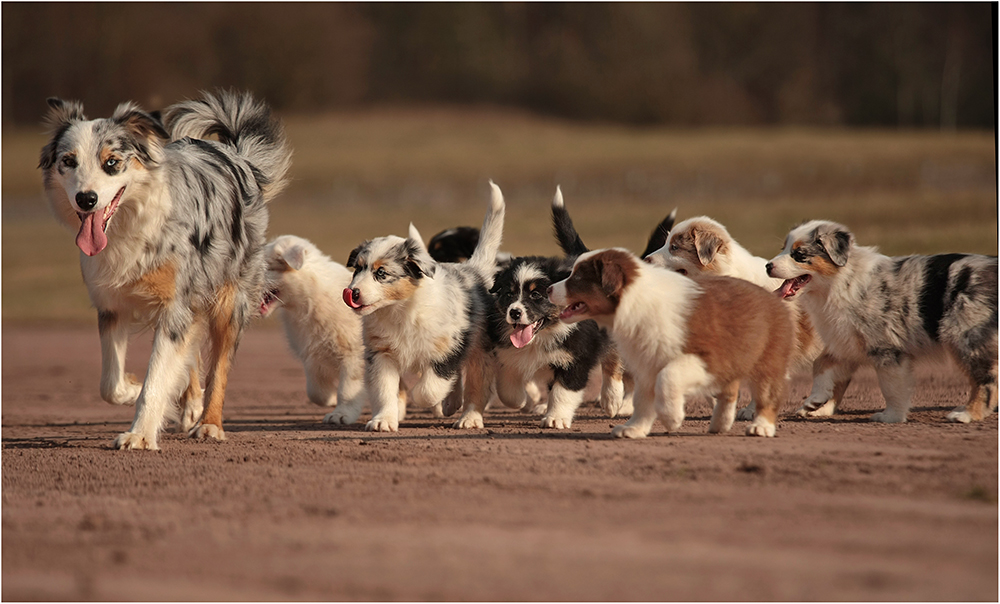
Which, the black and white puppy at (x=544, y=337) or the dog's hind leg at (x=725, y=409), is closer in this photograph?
the dog's hind leg at (x=725, y=409)

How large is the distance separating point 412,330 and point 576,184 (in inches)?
1493

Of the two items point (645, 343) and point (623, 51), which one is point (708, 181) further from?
point (645, 343)

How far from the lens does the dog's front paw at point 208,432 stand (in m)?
7.66

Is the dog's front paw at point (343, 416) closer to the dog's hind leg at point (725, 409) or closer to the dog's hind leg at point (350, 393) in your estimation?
the dog's hind leg at point (350, 393)

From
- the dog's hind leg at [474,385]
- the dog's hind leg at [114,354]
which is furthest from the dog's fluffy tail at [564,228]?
the dog's hind leg at [114,354]

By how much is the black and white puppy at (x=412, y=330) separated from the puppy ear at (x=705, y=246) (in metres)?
1.93

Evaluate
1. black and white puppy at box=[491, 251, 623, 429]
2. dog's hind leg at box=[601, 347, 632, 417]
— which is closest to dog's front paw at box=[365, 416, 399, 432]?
black and white puppy at box=[491, 251, 623, 429]

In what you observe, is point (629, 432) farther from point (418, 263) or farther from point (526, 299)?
point (418, 263)

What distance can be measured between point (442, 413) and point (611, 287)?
3.18 meters

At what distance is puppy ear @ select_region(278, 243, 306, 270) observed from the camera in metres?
8.96

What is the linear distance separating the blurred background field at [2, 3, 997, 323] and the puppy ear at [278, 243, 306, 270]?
93.7ft

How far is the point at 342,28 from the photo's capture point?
7562 cm

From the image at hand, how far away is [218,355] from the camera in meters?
7.68

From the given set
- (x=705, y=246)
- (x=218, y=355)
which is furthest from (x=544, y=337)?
(x=218, y=355)
